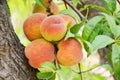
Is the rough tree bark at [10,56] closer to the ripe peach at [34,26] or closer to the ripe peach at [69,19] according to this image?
the ripe peach at [34,26]

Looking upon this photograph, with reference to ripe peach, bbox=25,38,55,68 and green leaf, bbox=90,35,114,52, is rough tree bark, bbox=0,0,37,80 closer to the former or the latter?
ripe peach, bbox=25,38,55,68

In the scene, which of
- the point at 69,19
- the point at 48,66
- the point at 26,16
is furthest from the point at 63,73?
the point at 26,16

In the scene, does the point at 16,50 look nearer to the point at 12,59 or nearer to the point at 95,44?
the point at 12,59

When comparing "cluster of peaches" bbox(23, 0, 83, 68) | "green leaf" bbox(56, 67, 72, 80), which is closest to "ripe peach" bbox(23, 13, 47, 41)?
"cluster of peaches" bbox(23, 0, 83, 68)

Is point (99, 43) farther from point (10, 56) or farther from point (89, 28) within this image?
point (10, 56)

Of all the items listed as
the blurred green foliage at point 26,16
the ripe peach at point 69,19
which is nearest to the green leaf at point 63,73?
the blurred green foliage at point 26,16
